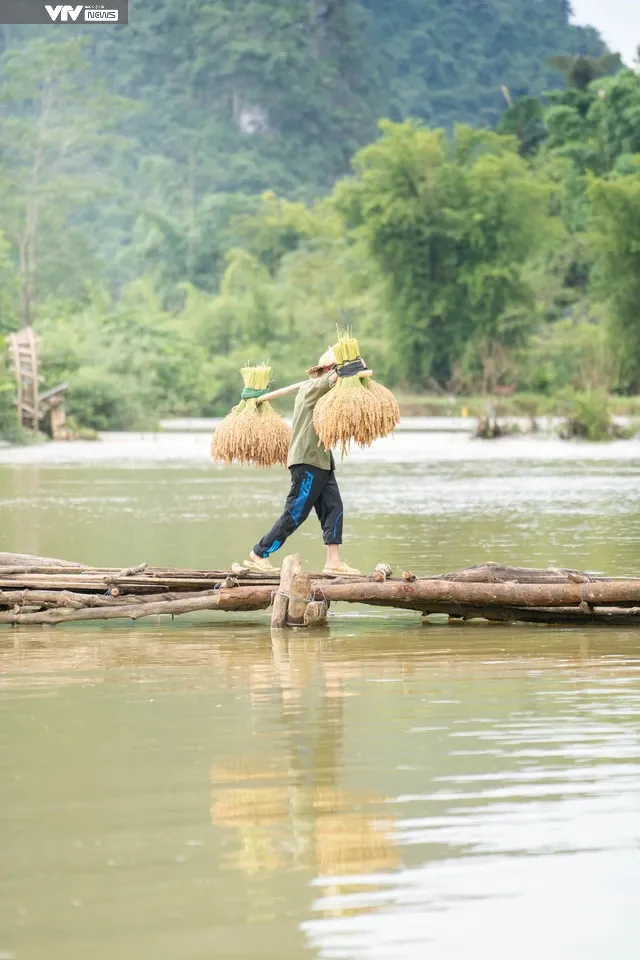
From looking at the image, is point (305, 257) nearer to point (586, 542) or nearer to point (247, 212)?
point (247, 212)

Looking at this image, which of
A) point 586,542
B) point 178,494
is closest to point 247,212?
point 178,494

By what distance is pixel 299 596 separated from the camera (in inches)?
380

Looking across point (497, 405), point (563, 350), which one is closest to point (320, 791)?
point (497, 405)

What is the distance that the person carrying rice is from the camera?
10234 mm

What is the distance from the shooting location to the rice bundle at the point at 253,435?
35.6 ft

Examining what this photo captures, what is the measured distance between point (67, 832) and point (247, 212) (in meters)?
96.9

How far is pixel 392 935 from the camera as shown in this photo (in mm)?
4391

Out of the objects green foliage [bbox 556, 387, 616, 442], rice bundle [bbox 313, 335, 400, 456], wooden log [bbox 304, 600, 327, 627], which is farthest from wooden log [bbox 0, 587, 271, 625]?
green foliage [bbox 556, 387, 616, 442]

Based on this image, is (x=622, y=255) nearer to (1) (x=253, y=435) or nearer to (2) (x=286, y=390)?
(1) (x=253, y=435)

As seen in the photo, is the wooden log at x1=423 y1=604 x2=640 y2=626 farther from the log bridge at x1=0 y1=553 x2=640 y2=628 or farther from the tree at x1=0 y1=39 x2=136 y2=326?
the tree at x1=0 y1=39 x2=136 y2=326

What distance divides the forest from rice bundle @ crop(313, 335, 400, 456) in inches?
1210

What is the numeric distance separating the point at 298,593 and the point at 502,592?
1.13m

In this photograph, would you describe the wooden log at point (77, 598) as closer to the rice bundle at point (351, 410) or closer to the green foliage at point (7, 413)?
the rice bundle at point (351, 410)

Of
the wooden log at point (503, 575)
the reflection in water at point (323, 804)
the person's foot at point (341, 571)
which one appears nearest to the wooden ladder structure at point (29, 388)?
the person's foot at point (341, 571)
